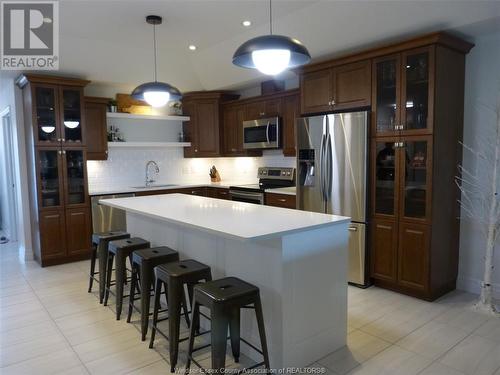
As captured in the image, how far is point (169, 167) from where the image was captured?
251 inches

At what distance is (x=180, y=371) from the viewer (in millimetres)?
2447

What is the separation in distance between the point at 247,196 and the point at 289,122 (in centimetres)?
120

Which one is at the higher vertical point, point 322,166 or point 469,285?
point 322,166

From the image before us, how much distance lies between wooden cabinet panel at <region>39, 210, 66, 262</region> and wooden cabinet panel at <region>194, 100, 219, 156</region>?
94.7 inches

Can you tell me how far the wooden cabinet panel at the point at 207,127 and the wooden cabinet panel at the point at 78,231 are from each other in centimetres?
212

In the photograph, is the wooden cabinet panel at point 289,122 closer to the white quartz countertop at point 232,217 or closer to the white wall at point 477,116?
the white quartz countertop at point 232,217

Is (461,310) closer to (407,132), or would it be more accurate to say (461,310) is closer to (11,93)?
(407,132)

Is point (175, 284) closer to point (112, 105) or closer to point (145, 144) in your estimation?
point (145, 144)

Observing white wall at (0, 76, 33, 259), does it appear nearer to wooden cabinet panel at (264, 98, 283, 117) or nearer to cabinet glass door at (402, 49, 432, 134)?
wooden cabinet panel at (264, 98, 283, 117)

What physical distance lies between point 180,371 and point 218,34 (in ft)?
11.7

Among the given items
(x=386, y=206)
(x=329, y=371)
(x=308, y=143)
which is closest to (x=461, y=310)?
(x=386, y=206)

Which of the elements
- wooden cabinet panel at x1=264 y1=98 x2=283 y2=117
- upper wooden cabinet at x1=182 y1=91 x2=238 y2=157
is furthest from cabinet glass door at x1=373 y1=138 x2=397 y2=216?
upper wooden cabinet at x1=182 y1=91 x2=238 y2=157

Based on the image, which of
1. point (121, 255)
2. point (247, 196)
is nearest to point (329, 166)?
point (247, 196)

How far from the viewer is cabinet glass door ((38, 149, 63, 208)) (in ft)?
15.5
